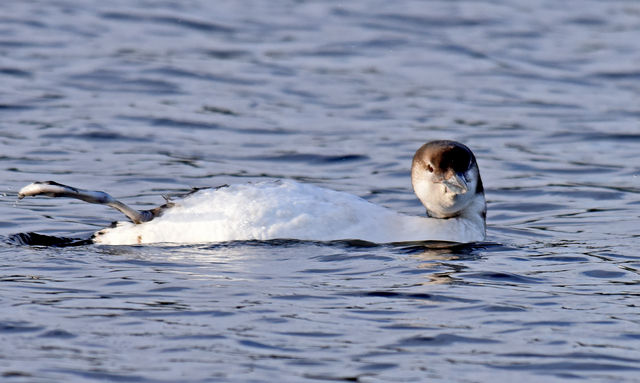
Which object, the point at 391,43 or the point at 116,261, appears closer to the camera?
the point at 116,261

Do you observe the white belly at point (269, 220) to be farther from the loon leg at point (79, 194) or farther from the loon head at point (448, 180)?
the loon head at point (448, 180)

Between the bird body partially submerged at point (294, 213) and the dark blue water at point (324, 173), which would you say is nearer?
the dark blue water at point (324, 173)

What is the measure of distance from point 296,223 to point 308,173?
3.91 metres

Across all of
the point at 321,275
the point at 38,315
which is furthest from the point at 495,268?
Answer: the point at 38,315

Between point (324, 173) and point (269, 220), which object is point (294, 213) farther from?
point (324, 173)

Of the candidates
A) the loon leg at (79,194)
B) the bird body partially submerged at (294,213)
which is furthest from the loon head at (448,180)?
the loon leg at (79,194)

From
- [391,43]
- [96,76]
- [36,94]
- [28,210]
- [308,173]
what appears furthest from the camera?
[391,43]

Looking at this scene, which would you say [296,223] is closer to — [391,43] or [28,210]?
[28,210]

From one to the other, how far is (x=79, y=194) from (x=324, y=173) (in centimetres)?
410

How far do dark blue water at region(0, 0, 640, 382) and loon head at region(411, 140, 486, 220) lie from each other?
0.37m

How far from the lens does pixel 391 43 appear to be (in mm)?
18875

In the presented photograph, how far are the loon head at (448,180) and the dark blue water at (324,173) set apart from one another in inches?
14.6

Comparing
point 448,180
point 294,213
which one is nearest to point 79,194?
point 294,213

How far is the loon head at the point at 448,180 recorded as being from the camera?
8570 millimetres
